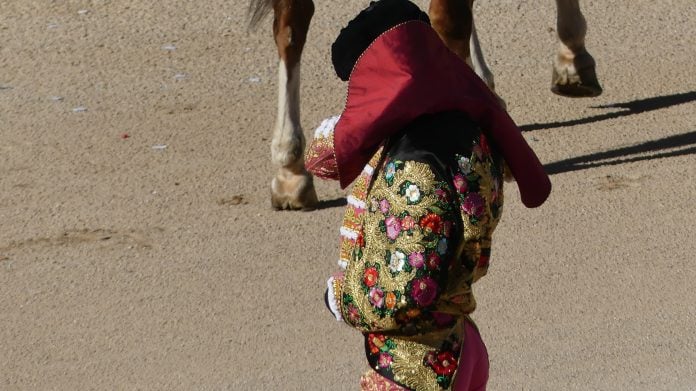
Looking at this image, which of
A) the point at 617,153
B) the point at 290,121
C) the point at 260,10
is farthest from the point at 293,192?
the point at 617,153

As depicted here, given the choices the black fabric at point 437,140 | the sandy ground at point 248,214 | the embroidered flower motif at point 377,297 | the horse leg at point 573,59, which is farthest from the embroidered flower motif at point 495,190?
the horse leg at point 573,59

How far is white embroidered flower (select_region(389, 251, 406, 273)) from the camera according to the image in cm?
285

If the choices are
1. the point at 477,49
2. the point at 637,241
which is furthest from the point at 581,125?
the point at 637,241

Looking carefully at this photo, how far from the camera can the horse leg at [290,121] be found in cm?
628

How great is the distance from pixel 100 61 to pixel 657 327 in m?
4.27

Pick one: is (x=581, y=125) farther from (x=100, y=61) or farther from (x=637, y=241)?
(x=100, y=61)

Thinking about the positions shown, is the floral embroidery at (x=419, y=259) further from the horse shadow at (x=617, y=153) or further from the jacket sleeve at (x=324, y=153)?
the horse shadow at (x=617, y=153)

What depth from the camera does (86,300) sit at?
217 inches

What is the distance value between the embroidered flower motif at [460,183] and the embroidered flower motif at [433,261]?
0.16 m

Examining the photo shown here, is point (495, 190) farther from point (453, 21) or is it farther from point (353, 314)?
point (453, 21)

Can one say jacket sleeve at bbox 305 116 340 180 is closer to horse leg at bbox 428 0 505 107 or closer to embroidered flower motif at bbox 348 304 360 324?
embroidered flower motif at bbox 348 304 360 324

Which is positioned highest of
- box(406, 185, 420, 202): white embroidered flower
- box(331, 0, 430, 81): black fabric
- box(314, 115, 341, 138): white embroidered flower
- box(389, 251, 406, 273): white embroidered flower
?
box(331, 0, 430, 81): black fabric

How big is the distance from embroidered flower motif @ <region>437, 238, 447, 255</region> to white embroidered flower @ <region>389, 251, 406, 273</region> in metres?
0.07

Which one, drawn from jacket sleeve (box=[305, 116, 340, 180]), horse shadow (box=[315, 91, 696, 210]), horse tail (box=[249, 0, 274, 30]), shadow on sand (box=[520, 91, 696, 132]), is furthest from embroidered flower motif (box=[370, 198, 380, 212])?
shadow on sand (box=[520, 91, 696, 132])
